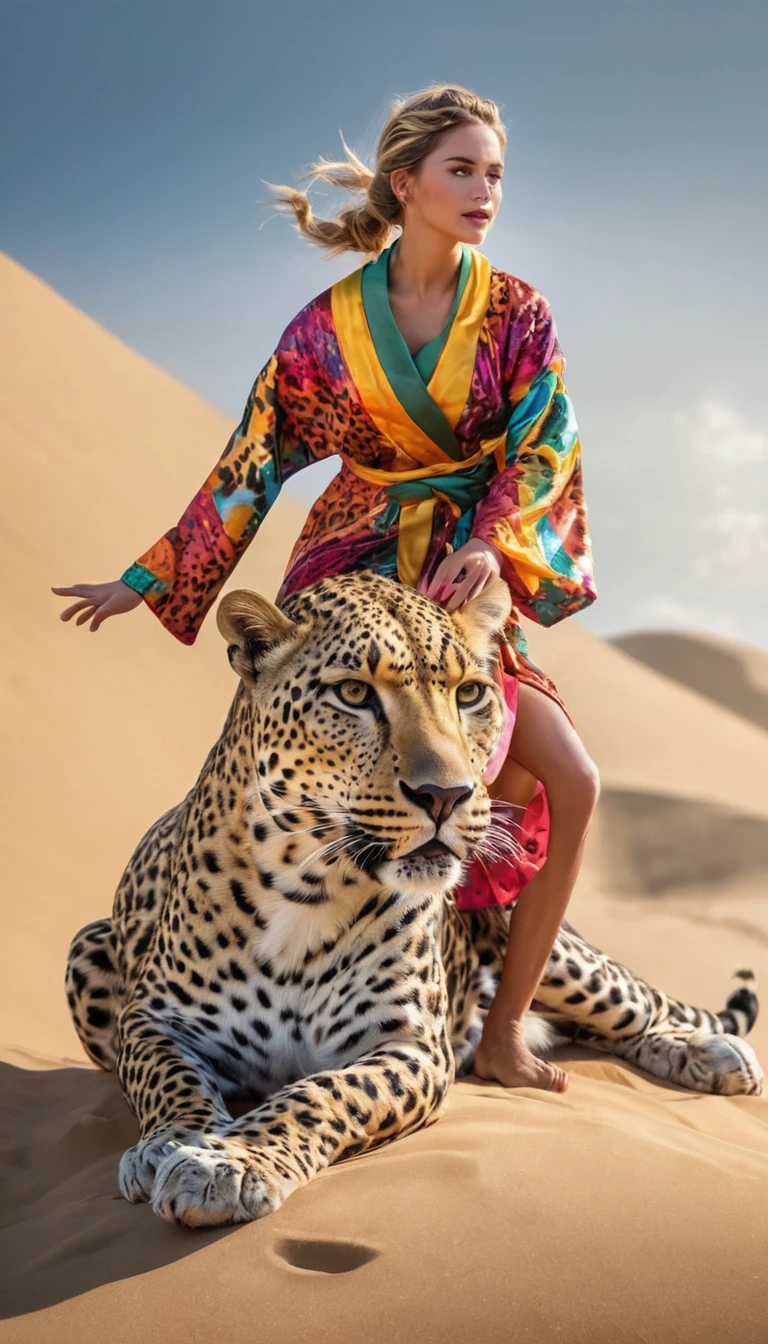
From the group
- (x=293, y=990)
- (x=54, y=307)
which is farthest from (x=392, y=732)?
(x=54, y=307)

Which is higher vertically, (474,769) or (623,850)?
(623,850)

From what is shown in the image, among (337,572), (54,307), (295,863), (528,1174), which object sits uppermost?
(54,307)

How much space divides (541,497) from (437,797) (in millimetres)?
1179

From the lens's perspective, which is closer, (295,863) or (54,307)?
(295,863)

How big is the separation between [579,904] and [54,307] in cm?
1631

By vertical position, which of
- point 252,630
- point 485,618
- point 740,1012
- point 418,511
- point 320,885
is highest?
point 418,511

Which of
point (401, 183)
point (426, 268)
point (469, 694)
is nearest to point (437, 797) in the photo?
point (469, 694)

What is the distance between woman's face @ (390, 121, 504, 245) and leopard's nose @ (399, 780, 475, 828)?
1.71 m

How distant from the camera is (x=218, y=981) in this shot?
3.14 m

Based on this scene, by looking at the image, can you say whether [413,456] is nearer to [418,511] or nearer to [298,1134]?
[418,511]

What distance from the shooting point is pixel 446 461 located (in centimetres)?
377

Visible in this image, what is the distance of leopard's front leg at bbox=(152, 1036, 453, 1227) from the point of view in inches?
92.4

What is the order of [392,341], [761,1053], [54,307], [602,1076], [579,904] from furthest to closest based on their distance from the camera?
[54,307] → [579,904] → [761,1053] → [602,1076] → [392,341]

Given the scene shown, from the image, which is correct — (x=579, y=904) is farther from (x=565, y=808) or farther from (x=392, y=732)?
(x=392, y=732)
